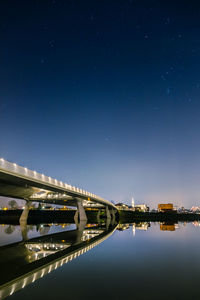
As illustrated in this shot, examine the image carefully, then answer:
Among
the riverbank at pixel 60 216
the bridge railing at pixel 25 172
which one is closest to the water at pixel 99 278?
the bridge railing at pixel 25 172

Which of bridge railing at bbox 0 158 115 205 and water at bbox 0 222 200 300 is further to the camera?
bridge railing at bbox 0 158 115 205

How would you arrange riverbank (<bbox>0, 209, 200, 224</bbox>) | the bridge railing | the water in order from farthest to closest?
1. riverbank (<bbox>0, 209, 200, 224</bbox>)
2. the bridge railing
3. the water

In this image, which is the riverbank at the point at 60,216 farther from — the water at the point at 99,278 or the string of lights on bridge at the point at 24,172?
the water at the point at 99,278

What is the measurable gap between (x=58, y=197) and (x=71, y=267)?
63.8 metres

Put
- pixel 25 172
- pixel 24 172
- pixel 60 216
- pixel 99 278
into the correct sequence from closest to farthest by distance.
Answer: pixel 99 278 → pixel 24 172 → pixel 25 172 → pixel 60 216

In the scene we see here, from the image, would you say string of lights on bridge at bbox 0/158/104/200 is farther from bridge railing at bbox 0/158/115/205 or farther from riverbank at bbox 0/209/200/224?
riverbank at bbox 0/209/200/224

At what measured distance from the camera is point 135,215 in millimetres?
128750

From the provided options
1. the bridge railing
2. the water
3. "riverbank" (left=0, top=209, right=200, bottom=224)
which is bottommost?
"riverbank" (left=0, top=209, right=200, bottom=224)

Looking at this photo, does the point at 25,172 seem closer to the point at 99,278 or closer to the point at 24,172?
the point at 24,172

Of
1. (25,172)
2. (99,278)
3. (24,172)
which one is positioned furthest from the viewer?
(25,172)

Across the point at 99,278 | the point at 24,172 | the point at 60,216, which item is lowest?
the point at 60,216

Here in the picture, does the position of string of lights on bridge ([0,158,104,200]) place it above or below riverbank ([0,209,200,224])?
above

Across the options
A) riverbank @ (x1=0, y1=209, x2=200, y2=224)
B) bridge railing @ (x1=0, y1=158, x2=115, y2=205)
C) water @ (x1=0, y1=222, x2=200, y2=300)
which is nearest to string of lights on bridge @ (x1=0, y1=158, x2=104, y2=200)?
bridge railing @ (x1=0, y1=158, x2=115, y2=205)

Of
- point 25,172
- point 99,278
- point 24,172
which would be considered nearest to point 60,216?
point 25,172
